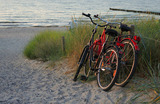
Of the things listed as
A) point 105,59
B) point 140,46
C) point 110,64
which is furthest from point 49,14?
point 110,64

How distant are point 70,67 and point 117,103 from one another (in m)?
2.82

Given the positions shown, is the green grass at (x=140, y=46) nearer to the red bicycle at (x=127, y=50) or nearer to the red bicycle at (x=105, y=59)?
the red bicycle at (x=127, y=50)

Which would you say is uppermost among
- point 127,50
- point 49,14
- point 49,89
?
point 127,50

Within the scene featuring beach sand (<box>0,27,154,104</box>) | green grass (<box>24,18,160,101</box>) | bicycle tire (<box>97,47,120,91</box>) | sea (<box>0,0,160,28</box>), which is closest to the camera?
bicycle tire (<box>97,47,120,91</box>)

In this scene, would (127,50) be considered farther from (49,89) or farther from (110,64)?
(49,89)

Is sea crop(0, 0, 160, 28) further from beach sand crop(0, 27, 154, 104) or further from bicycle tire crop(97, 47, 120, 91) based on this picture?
bicycle tire crop(97, 47, 120, 91)

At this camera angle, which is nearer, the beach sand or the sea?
the beach sand

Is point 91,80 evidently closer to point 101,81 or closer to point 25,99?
point 101,81

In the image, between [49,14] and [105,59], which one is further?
[49,14]

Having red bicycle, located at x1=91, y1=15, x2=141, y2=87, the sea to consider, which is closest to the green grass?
red bicycle, located at x1=91, y1=15, x2=141, y2=87

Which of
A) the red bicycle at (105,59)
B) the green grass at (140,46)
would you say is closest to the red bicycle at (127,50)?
the red bicycle at (105,59)

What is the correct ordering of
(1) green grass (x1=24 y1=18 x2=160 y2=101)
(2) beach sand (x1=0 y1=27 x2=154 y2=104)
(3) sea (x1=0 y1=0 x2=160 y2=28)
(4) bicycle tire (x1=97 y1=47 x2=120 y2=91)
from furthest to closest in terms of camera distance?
1. (3) sea (x1=0 y1=0 x2=160 y2=28)
2. (1) green grass (x1=24 y1=18 x2=160 y2=101)
3. (2) beach sand (x1=0 y1=27 x2=154 y2=104)
4. (4) bicycle tire (x1=97 y1=47 x2=120 y2=91)

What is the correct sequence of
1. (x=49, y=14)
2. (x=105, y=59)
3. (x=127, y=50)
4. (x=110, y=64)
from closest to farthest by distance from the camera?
(x=110, y=64) → (x=105, y=59) → (x=127, y=50) → (x=49, y=14)

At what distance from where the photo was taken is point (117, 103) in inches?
140
